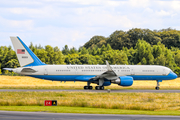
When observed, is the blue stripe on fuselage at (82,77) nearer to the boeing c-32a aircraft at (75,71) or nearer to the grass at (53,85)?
the boeing c-32a aircraft at (75,71)

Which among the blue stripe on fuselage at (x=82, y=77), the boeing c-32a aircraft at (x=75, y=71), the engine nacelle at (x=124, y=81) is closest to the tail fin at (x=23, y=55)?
the boeing c-32a aircraft at (x=75, y=71)

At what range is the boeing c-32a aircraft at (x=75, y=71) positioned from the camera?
132 feet

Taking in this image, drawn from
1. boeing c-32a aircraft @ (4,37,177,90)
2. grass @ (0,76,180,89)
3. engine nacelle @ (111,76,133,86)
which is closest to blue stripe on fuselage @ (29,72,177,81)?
boeing c-32a aircraft @ (4,37,177,90)

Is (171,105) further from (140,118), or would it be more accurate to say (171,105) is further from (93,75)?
(93,75)

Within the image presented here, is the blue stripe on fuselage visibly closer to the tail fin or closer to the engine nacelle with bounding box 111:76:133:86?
the tail fin

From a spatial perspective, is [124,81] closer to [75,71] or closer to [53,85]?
[75,71]

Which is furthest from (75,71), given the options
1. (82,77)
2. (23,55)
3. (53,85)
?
(53,85)

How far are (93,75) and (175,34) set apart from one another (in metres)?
93.7

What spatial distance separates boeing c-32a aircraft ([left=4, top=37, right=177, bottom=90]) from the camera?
40344 millimetres

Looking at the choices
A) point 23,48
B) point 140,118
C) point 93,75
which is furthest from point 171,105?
point 23,48

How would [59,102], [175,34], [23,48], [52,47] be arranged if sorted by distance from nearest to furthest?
[59,102] → [23,48] → [52,47] → [175,34]

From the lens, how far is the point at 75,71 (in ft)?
139

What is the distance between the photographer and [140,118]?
18.1m

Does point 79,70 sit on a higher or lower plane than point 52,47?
lower
